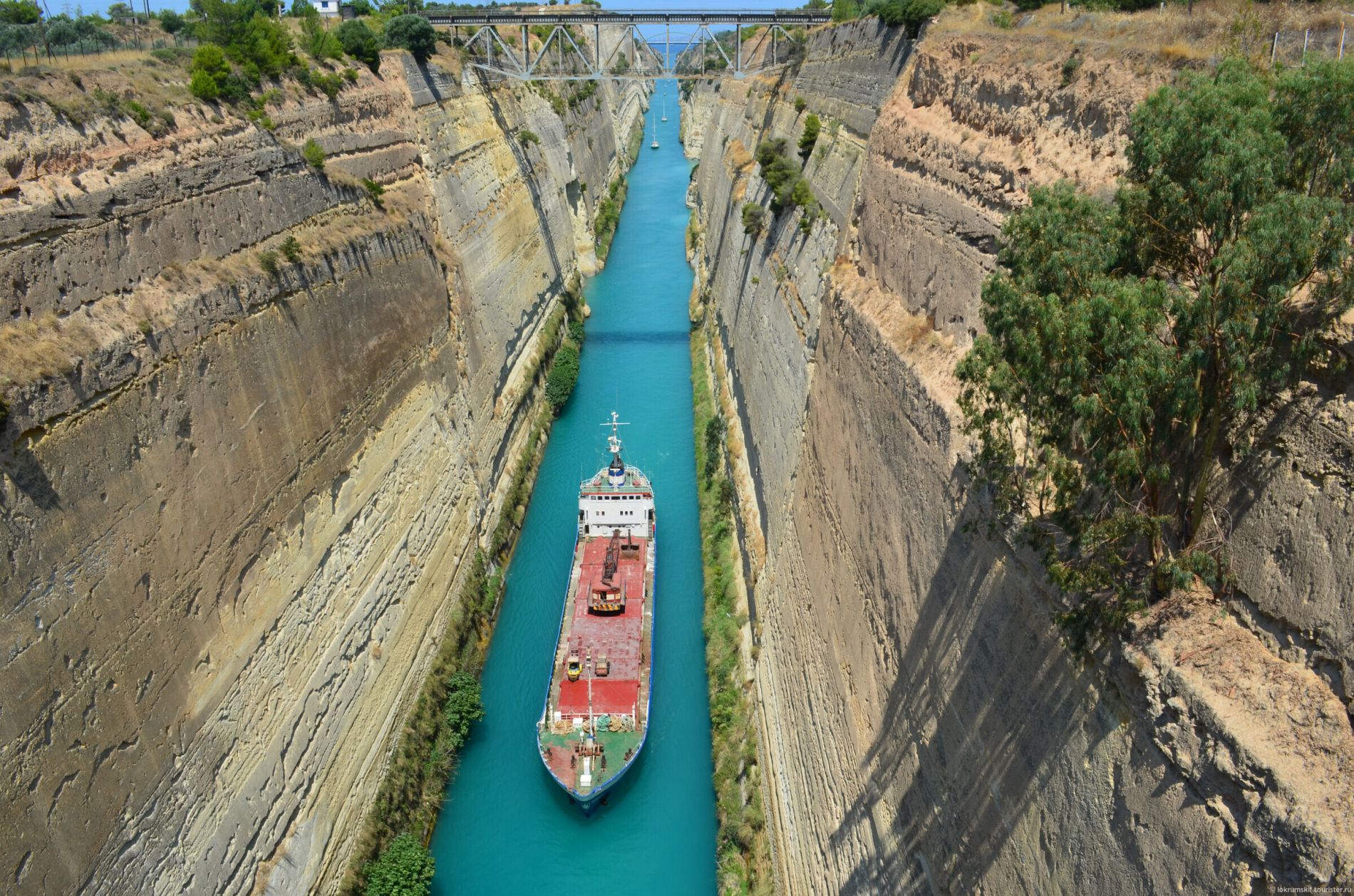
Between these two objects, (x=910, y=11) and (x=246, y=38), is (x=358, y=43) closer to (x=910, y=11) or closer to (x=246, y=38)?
(x=246, y=38)

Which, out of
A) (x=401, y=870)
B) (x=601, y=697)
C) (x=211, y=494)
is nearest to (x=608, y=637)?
(x=601, y=697)

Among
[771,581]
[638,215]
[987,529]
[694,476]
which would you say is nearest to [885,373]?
[987,529]

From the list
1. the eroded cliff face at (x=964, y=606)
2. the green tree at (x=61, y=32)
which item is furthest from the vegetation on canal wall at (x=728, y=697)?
the green tree at (x=61, y=32)

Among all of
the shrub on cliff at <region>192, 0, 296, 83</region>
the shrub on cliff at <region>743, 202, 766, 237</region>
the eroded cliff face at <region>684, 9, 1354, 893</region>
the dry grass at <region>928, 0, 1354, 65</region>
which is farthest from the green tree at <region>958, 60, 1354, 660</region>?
the shrub on cliff at <region>743, 202, 766, 237</region>

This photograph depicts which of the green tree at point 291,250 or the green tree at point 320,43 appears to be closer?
the green tree at point 291,250

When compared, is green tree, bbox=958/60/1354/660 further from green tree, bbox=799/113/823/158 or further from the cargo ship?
green tree, bbox=799/113/823/158

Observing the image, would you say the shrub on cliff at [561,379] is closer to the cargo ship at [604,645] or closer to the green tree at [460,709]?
the cargo ship at [604,645]
